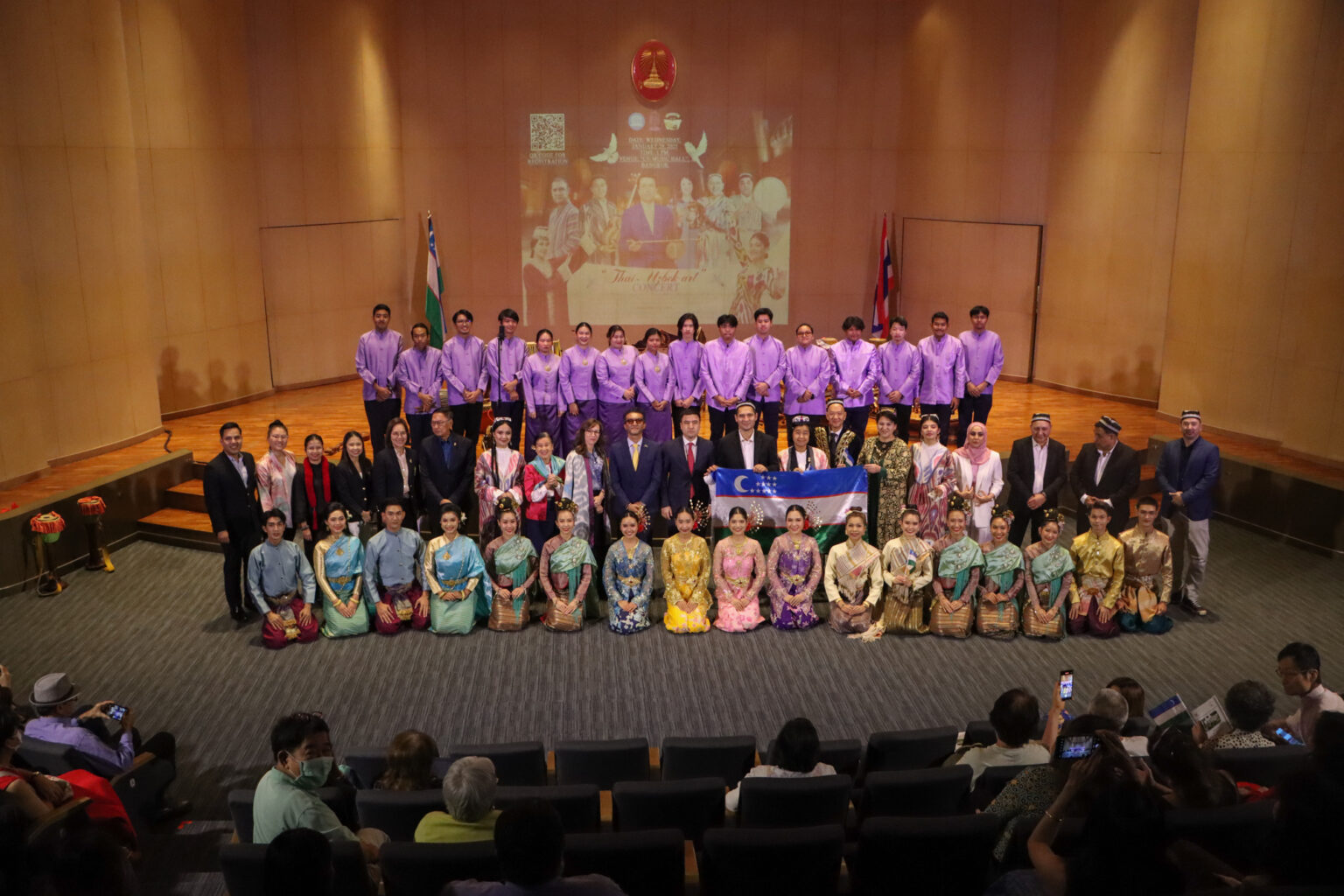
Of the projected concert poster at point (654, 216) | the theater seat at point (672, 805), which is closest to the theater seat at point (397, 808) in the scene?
the theater seat at point (672, 805)

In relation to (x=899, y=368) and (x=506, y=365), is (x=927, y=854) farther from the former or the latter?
(x=506, y=365)

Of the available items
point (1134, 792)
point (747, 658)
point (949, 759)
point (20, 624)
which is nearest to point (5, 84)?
point (20, 624)

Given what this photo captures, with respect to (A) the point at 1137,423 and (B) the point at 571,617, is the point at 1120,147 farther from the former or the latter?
A: (B) the point at 571,617

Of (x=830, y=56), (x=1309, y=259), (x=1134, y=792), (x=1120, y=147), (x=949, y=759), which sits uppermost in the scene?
(x=830, y=56)

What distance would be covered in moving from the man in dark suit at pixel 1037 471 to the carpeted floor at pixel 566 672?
1060 mm

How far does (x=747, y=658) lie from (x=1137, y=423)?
6091mm

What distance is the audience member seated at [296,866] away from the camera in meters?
2.84

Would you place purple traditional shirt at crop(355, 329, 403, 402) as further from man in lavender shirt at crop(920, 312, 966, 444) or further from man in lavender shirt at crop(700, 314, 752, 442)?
man in lavender shirt at crop(920, 312, 966, 444)

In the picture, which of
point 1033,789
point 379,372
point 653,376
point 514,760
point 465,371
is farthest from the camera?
point 379,372

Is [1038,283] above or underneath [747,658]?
above

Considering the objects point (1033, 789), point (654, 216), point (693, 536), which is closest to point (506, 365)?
point (693, 536)

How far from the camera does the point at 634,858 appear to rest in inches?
139

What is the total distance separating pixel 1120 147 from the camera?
38.3 feet

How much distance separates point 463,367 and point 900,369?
138 inches
